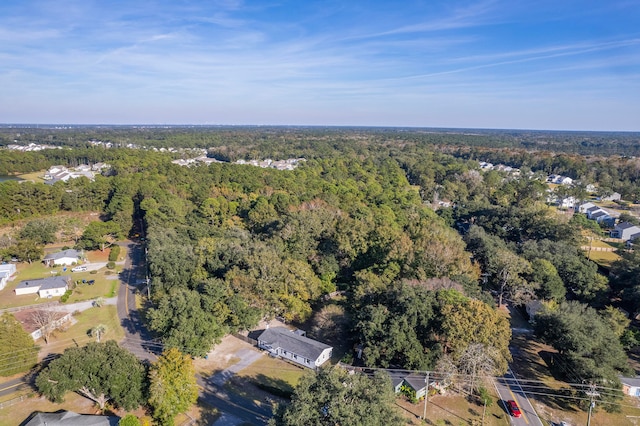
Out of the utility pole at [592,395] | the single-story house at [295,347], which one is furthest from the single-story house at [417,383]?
the utility pole at [592,395]

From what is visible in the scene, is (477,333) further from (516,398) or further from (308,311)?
(308,311)

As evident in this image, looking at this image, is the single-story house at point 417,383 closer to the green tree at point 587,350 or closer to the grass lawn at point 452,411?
the grass lawn at point 452,411

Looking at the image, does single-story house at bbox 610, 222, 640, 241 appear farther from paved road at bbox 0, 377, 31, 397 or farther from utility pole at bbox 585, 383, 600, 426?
paved road at bbox 0, 377, 31, 397

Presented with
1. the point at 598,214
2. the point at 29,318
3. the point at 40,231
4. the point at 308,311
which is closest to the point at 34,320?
the point at 29,318

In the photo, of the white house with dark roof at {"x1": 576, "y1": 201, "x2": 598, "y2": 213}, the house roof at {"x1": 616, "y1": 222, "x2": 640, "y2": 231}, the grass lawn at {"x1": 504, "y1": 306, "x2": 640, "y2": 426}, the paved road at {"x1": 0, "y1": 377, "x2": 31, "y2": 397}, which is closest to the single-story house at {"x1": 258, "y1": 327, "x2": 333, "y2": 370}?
the grass lawn at {"x1": 504, "y1": 306, "x2": 640, "y2": 426}

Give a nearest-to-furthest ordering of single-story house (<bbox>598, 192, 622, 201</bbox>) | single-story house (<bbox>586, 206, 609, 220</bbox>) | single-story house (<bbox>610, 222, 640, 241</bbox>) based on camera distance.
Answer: single-story house (<bbox>610, 222, 640, 241</bbox>)
single-story house (<bbox>586, 206, 609, 220</bbox>)
single-story house (<bbox>598, 192, 622, 201</bbox>)

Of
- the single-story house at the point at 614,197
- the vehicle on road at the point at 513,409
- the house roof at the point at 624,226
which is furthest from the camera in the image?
the single-story house at the point at 614,197
